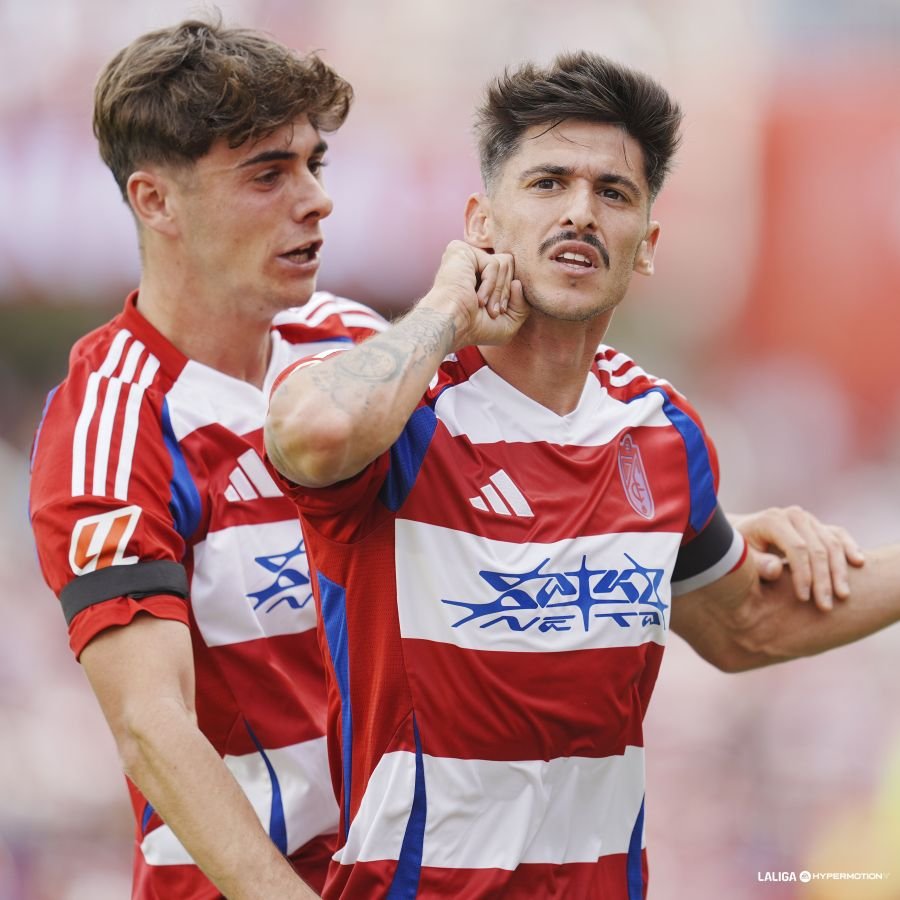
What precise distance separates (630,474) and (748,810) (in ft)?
12.1

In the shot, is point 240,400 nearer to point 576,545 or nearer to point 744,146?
point 576,545

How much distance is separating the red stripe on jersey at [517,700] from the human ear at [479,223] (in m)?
0.83

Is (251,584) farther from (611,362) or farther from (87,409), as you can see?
(611,362)

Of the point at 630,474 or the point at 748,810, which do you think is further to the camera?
the point at 748,810

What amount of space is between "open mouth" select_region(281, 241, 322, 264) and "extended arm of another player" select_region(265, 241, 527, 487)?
81cm

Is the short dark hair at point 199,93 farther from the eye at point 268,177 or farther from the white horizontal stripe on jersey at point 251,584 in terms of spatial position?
the white horizontal stripe on jersey at point 251,584

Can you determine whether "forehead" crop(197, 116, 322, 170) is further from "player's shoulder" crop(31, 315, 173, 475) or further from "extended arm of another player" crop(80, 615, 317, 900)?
"extended arm of another player" crop(80, 615, 317, 900)

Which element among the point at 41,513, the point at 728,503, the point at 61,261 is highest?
the point at 61,261

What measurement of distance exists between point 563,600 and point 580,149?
861 mm

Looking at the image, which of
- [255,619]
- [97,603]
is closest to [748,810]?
[255,619]

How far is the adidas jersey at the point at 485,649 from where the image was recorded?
2424 mm

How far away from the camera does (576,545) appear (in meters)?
2.55

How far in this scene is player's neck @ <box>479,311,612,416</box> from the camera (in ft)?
8.79

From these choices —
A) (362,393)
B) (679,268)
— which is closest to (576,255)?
(362,393)
